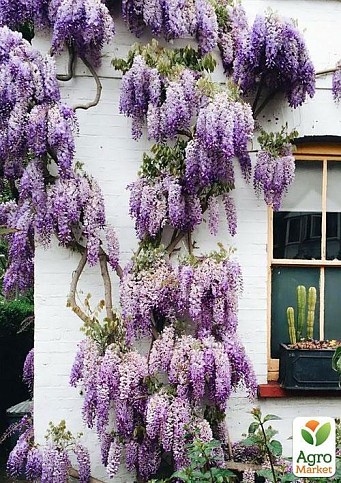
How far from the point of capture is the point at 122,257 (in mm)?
A: 3664

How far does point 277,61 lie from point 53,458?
251 cm

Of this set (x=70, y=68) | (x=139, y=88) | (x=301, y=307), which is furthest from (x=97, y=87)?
(x=301, y=307)

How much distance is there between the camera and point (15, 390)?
709cm

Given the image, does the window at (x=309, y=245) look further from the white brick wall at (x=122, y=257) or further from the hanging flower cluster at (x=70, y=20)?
the hanging flower cluster at (x=70, y=20)

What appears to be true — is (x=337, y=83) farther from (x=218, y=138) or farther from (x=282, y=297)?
(x=282, y=297)

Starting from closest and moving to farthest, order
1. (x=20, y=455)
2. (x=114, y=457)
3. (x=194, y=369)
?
(x=194, y=369)
(x=114, y=457)
(x=20, y=455)

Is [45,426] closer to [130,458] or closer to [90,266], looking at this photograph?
[130,458]

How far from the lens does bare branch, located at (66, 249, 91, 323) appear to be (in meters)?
3.55

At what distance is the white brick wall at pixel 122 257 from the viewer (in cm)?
362

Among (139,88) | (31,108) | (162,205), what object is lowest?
(162,205)

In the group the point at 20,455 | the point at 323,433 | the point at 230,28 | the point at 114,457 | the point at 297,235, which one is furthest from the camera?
the point at 297,235

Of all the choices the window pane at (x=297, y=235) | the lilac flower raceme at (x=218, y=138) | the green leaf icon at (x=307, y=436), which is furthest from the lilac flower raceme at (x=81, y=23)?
the green leaf icon at (x=307, y=436)

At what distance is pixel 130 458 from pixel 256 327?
1031mm

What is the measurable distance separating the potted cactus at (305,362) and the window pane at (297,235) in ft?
0.82
